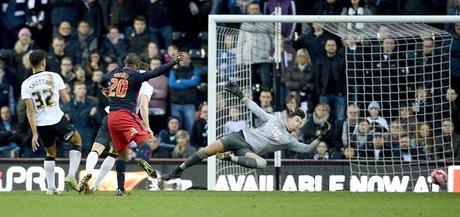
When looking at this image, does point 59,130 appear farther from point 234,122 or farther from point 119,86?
point 234,122

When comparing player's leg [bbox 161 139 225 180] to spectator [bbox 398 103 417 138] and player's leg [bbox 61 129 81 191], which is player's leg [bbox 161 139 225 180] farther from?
spectator [bbox 398 103 417 138]

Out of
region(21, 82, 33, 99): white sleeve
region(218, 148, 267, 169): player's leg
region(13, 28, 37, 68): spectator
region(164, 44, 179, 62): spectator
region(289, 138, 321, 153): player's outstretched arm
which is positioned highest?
region(13, 28, 37, 68): spectator

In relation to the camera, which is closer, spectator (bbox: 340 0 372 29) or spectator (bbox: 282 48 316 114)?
spectator (bbox: 282 48 316 114)

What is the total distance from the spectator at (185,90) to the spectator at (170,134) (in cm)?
58

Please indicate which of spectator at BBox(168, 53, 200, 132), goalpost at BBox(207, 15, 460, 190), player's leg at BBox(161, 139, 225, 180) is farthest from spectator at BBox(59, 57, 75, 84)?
player's leg at BBox(161, 139, 225, 180)

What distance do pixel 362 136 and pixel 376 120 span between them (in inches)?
15.3

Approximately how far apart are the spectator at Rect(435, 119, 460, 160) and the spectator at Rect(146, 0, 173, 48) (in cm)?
601

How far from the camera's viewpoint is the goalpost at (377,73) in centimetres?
2245

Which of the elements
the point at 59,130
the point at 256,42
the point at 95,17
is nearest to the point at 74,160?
the point at 59,130

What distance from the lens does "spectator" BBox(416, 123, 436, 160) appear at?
23922 mm

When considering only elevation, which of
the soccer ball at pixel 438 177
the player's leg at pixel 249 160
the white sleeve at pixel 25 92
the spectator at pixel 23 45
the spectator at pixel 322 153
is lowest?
the soccer ball at pixel 438 177

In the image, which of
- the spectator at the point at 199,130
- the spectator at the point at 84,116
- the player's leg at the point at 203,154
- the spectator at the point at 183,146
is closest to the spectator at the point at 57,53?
the spectator at the point at 84,116

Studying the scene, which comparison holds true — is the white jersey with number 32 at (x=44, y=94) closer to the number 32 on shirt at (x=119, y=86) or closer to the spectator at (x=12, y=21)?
the number 32 on shirt at (x=119, y=86)

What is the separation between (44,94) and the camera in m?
19.1
